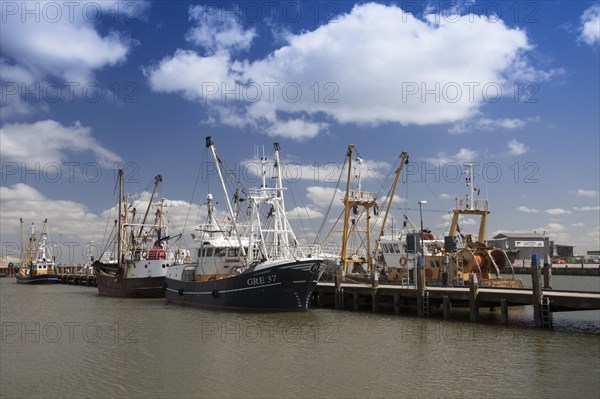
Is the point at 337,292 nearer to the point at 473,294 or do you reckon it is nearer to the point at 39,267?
the point at 473,294

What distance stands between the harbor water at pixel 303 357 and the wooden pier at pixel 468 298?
0.97 metres

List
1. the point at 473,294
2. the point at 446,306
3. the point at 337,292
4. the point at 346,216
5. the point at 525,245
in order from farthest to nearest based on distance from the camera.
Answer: the point at 525,245, the point at 346,216, the point at 337,292, the point at 446,306, the point at 473,294

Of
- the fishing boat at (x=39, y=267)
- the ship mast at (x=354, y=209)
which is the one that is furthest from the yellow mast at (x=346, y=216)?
the fishing boat at (x=39, y=267)

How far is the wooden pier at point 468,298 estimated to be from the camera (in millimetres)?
27078

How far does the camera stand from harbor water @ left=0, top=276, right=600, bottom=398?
17.6 metres

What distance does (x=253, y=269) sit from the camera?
36.6 metres

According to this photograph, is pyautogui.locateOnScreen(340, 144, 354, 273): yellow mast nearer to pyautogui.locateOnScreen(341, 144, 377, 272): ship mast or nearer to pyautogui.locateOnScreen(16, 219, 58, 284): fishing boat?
pyautogui.locateOnScreen(341, 144, 377, 272): ship mast

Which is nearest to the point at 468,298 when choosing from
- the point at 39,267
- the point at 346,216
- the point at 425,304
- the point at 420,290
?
the point at 425,304

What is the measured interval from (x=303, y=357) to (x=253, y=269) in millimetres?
14895

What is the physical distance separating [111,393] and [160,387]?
1558mm

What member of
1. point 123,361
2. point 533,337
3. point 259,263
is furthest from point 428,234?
point 123,361

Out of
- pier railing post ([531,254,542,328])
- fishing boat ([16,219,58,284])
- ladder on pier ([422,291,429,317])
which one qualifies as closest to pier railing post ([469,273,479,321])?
ladder on pier ([422,291,429,317])

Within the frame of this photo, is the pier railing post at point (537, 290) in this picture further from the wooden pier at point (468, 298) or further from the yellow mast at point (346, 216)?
the yellow mast at point (346, 216)

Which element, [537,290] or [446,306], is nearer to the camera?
[537,290]
